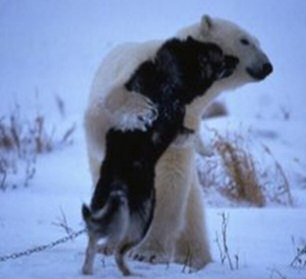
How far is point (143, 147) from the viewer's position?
3.27m

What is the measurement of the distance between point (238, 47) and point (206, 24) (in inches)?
8.5

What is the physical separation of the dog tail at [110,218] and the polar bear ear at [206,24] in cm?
142

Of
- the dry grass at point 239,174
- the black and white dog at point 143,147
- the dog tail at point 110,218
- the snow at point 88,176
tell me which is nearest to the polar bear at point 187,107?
the black and white dog at point 143,147

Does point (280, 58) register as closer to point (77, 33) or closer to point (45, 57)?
point (45, 57)

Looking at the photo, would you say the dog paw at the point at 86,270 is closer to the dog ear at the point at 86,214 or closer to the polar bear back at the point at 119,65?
the dog ear at the point at 86,214

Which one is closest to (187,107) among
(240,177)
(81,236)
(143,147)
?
(143,147)

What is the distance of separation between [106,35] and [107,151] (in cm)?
2620

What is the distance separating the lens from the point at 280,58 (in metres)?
20.2

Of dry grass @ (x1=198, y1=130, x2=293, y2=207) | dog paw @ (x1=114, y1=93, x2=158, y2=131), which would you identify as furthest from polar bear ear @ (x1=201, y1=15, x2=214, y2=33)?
dry grass @ (x1=198, y1=130, x2=293, y2=207)

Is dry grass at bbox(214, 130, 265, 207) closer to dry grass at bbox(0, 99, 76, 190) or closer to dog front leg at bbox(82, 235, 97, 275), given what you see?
dry grass at bbox(0, 99, 76, 190)

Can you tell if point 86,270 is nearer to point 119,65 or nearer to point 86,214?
point 86,214

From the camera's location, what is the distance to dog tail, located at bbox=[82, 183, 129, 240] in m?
3.00

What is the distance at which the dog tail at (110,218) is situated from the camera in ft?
9.86

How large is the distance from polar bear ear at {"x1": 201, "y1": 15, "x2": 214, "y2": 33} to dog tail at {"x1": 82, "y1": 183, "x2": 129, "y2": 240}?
142 centimetres
